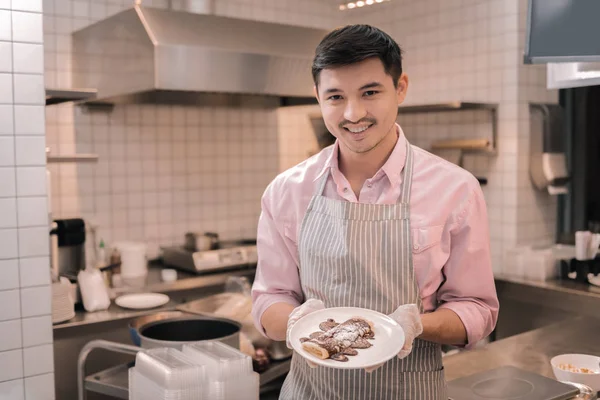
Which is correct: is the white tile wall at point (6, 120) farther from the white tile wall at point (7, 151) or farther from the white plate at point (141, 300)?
the white plate at point (141, 300)

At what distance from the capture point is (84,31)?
11.3ft

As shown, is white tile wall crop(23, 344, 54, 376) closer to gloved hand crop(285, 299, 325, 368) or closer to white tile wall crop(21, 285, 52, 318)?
white tile wall crop(21, 285, 52, 318)

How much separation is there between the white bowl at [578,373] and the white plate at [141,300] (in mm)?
1980

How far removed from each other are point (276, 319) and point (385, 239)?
0.33 metres

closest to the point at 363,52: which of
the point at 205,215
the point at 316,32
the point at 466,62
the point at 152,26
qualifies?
the point at 152,26

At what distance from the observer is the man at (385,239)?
152 cm

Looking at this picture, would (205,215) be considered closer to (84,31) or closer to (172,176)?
(172,176)

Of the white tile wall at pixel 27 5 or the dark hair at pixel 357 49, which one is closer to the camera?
the dark hair at pixel 357 49

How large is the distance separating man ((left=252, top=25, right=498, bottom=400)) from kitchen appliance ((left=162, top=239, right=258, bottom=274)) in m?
2.02

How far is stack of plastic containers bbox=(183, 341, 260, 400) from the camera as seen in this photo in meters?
1.53

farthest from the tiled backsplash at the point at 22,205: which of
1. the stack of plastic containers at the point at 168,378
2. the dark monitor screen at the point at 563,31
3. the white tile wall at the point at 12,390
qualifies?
the dark monitor screen at the point at 563,31

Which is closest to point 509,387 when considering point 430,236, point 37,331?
point 430,236

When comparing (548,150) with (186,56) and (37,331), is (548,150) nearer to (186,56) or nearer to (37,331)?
(186,56)

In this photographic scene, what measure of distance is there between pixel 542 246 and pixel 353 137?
2551 mm
